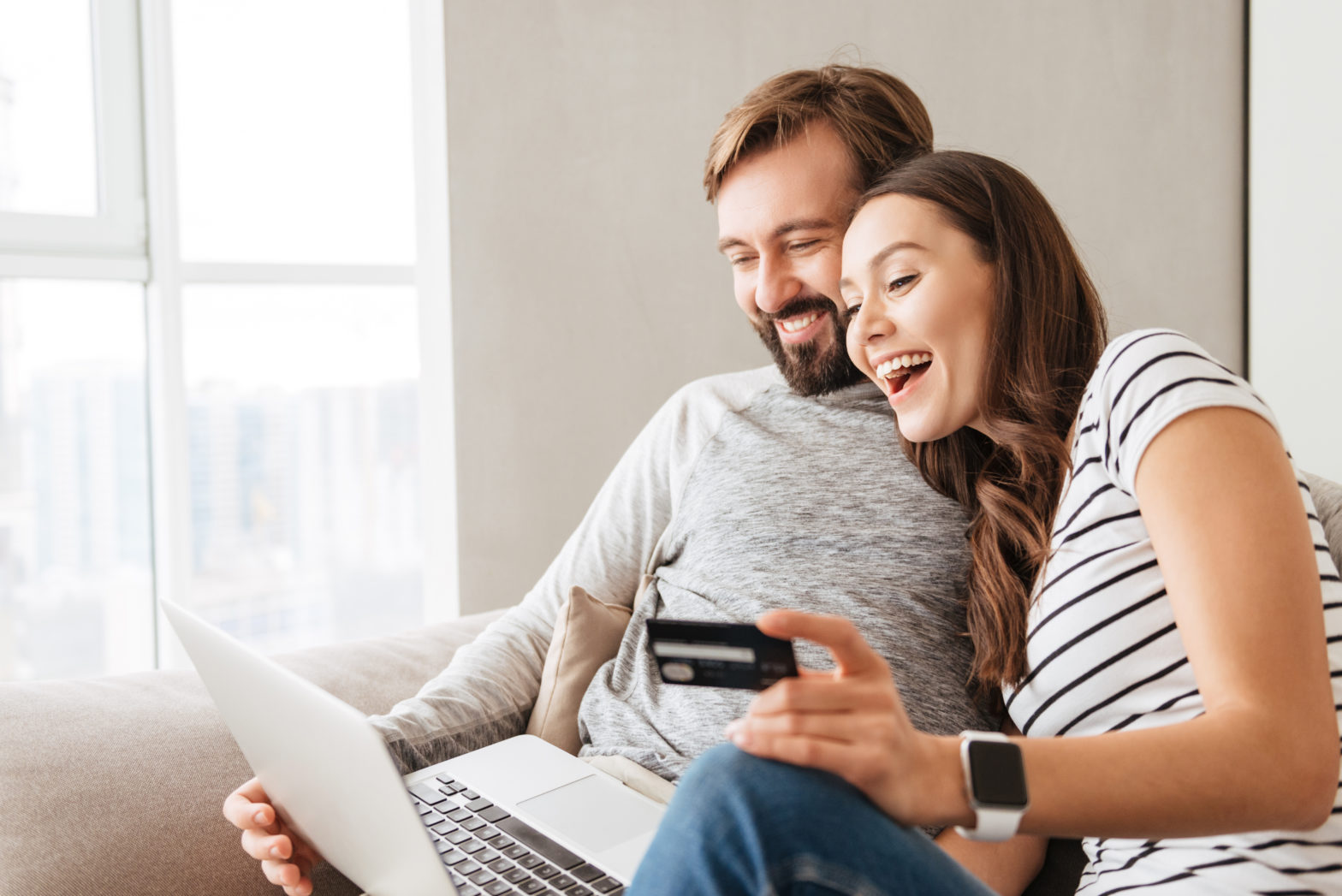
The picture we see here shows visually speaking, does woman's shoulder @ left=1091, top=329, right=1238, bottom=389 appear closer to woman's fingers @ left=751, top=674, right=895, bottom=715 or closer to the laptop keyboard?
woman's fingers @ left=751, top=674, right=895, bottom=715

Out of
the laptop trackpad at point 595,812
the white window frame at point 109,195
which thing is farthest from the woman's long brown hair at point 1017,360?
the white window frame at point 109,195

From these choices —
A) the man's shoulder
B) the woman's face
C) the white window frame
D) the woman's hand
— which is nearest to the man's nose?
the man's shoulder

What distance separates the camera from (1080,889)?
90 cm

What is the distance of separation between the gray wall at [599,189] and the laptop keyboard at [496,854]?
1091mm

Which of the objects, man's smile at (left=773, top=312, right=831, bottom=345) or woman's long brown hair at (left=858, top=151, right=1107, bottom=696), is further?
man's smile at (left=773, top=312, right=831, bottom=345)

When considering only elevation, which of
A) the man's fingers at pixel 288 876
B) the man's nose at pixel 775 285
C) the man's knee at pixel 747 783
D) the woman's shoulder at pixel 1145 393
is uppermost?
the man's nose at pixel 775 285

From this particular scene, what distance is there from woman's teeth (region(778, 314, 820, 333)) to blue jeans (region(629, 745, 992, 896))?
0.83m

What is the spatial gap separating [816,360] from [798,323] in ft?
0.19

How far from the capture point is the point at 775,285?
1.33 meters

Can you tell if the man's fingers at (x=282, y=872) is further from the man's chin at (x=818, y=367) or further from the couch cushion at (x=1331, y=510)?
the couch cushion at (x=1331, y=510)

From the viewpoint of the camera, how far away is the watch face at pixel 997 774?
23.4 inches

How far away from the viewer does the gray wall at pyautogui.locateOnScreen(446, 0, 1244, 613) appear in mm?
1978

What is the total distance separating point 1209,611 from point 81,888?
957 mm

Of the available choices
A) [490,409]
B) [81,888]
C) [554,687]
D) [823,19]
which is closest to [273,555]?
[490,409]
